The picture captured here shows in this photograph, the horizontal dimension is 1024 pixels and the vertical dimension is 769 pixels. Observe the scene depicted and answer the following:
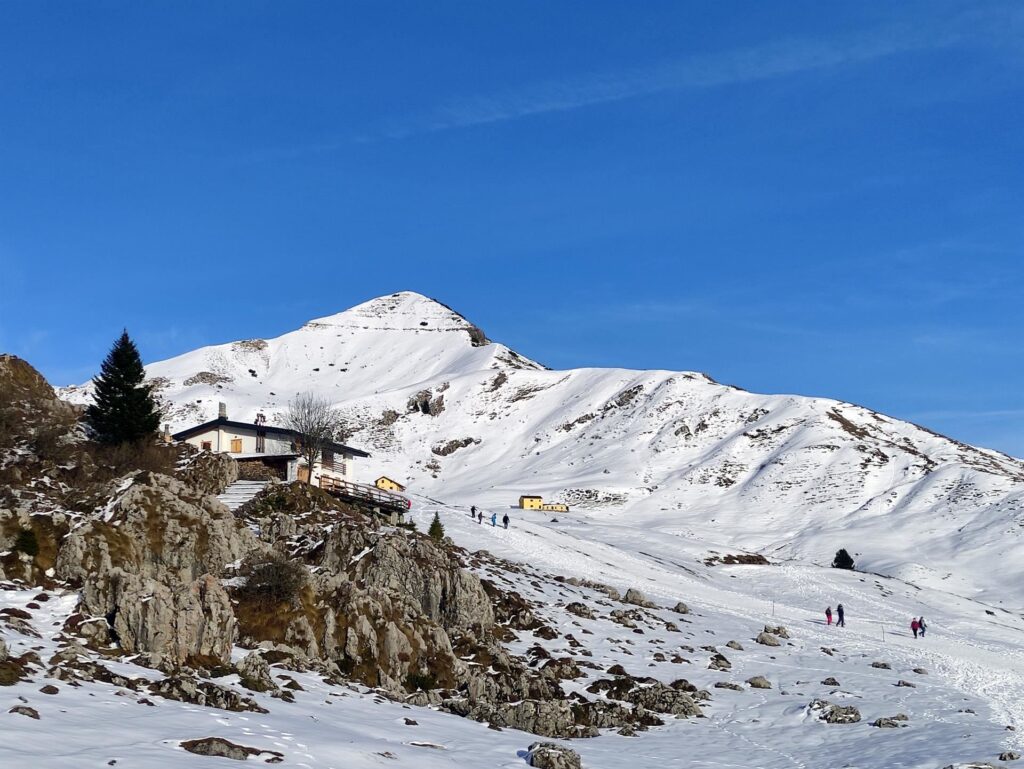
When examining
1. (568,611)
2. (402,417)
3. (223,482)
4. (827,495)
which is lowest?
(568,611)

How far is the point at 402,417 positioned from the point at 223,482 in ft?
457

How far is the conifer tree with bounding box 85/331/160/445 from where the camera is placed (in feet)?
135

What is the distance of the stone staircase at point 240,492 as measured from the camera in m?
42.0

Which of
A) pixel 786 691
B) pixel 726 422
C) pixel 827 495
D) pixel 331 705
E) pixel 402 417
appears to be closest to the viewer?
pixel 331 705

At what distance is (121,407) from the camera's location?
41.1 meters

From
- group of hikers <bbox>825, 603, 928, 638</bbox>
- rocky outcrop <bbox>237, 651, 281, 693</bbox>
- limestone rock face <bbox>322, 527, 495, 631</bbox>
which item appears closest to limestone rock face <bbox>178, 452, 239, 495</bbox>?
limestone rock face <bbox>322, 527, 495, 631</bbox>

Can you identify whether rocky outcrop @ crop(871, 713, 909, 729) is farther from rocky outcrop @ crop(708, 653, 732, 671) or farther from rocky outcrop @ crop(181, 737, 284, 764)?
rocky outcrop @ crop(181, 737, 284, 764)

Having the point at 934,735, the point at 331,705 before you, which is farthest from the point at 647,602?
the point at 331,705

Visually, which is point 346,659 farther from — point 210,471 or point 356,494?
point 356,494

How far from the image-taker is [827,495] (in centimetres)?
12569

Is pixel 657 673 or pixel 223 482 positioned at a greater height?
pixel 223 482

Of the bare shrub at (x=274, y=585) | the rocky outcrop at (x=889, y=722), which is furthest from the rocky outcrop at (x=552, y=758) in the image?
the rocky outcrop at (x=889, y=722)

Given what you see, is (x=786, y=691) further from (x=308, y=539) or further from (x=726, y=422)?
(x=726, y=422)

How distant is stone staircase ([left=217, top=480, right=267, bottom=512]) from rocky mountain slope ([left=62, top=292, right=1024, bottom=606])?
2396 inches
